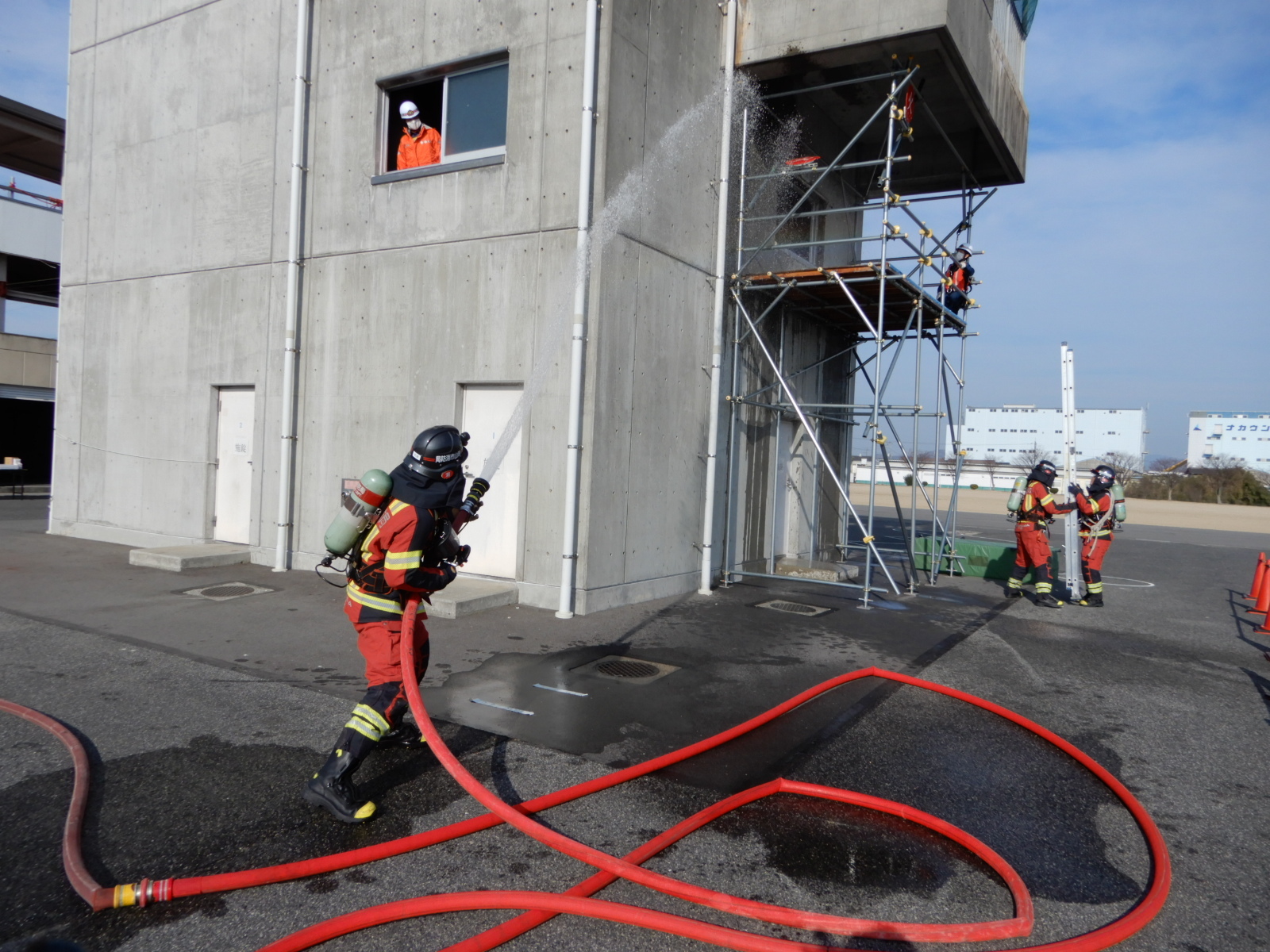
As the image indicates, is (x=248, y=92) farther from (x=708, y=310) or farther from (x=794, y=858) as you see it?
(x=794, y=858)

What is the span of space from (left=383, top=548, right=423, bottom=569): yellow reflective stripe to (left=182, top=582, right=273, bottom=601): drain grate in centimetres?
561

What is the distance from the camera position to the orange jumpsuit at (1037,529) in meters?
10.4

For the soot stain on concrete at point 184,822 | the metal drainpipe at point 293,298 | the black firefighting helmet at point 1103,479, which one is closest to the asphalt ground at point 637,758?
the soot stain on concrete at point 184,822

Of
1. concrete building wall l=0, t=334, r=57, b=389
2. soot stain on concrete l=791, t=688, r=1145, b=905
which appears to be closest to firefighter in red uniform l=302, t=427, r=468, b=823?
soot stain on concrete l=791, t=688, r=1145, b=905

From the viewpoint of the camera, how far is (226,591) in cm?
899

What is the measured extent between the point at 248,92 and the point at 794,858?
38.4 ft

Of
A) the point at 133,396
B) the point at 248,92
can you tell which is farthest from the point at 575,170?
the point at 133,396

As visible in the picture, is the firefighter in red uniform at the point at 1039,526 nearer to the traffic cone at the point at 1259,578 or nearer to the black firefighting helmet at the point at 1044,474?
the black firefighting helmet at the point at 1044,474

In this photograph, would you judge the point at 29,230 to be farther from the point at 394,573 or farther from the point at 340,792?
the point at 340,792

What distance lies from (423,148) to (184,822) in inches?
323

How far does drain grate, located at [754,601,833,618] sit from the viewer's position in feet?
30.1

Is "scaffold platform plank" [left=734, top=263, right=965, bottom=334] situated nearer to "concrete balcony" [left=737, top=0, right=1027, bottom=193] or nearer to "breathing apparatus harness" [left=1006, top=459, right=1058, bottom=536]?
"concrete balcony" [left=737, top=0, right=1027, bottom=193]

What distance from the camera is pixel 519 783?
421 centimetres

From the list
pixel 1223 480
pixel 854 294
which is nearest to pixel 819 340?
pixel 854 294
